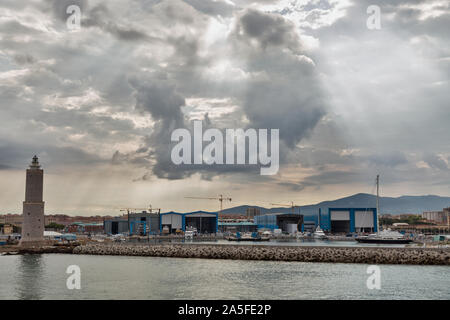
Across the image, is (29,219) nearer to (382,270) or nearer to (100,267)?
(100,267)

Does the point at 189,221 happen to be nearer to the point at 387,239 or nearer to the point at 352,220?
the point at 352,220

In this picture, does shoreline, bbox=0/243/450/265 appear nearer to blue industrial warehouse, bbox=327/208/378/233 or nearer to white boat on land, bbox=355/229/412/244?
white boat on land, bbox=355/229/412/244

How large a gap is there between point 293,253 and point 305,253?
4.32 ft

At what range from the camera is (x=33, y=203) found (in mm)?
61062

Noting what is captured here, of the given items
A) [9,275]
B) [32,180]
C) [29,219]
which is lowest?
[9,275]

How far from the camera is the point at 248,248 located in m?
52.4

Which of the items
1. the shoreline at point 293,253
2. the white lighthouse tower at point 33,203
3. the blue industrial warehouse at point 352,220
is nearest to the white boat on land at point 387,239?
the blue industrial warehouse at point 352,220

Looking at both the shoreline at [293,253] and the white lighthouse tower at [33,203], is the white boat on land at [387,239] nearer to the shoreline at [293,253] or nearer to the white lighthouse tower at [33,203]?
the shoreline at [293,253]

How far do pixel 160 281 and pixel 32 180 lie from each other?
35.5 metres

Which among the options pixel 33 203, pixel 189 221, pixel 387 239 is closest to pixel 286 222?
pixel 189 221

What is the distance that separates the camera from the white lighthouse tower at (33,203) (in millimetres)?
61125
